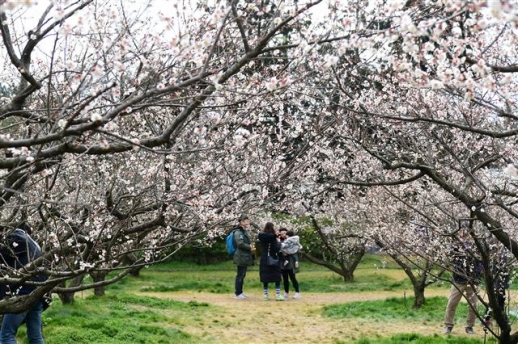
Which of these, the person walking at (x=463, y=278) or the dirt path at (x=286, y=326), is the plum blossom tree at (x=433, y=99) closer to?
the person walking at (x=463, y=278)

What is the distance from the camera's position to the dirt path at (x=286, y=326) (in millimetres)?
9102

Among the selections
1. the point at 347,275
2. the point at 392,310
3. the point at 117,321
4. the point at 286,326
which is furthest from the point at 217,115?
the point at 347,275

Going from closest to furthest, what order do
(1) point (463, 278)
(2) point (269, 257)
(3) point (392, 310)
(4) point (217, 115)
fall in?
(4) point (217, 115), (1) point (463, 278), (3) point (392, 310), (2) point (269, 257)

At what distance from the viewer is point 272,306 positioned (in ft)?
39.5

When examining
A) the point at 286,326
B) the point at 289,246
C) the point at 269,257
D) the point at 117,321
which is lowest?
the point at 286,326

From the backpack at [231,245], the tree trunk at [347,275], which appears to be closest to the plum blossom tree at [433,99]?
the backpack at [231,245]

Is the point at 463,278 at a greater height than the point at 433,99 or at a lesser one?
lesser

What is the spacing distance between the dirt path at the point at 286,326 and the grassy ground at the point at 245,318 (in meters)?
0.01

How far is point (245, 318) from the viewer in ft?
34.8

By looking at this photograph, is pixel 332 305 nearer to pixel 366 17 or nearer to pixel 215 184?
pixel 215 184

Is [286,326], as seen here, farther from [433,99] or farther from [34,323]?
[34,323]

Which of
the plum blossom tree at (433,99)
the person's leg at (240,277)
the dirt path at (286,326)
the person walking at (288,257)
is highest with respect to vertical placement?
the plum blossom tree at (433,99)

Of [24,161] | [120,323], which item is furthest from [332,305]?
[24,161]

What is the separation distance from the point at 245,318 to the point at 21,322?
209 inches
